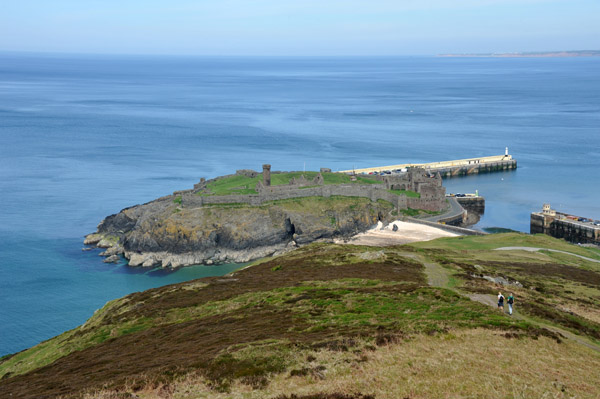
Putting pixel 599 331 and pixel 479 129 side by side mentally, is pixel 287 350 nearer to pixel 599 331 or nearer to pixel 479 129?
pixel 599 331

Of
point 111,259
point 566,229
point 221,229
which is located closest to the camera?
point 111,259

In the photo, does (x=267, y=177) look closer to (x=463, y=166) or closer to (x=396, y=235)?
(x=396, y=235)

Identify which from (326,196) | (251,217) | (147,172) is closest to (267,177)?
(326,196)

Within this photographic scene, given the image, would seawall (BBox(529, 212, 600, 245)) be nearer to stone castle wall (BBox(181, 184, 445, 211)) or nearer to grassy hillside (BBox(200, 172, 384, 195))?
stone castle wall (BBox(181, 184, 445, 211))

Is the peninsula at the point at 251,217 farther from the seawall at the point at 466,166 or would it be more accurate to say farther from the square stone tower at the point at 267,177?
the seawall at the point at 466,166

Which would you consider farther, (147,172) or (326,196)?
(147,172)

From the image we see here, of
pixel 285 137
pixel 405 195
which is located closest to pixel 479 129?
pixel 285 137

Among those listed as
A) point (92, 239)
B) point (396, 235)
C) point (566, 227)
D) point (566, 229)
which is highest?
point (92, 239)
